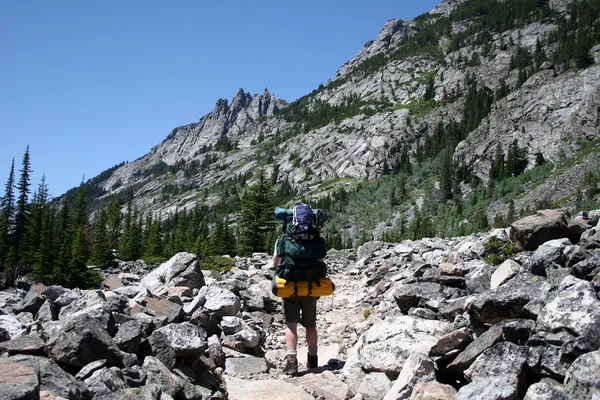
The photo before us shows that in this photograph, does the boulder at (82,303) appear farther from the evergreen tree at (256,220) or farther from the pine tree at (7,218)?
the pine tree at (7,218)

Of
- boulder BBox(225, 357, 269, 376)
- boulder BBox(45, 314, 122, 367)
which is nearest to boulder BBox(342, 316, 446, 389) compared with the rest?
boulder BBox(225, 357, 269, 376)

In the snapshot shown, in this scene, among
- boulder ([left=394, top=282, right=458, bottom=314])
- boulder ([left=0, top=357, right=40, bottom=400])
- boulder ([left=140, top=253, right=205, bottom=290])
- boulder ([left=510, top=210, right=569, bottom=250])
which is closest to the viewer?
boulder ([left=0, top=357, right=40, bottom=400])

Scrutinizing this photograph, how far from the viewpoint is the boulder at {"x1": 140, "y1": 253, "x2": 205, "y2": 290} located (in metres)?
10.1

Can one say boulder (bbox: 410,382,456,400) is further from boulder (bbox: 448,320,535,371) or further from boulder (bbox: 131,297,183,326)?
boulder (bbox: 131,297,183,326)

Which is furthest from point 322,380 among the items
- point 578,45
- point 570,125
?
point 578,45

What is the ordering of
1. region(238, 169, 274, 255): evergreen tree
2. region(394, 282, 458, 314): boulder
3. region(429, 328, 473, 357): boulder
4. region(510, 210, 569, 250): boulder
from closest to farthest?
region(429, 328, 473, 357): boulder
region(394, 282, 458, 314): boulder
region(510, 210, 569, 250): boulder
region(238, 169, 274, 255): evergreen tree

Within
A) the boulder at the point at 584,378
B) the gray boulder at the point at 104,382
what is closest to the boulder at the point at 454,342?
the boulder at the point at 584,378

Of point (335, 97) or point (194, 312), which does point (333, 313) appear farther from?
point (335, 97)

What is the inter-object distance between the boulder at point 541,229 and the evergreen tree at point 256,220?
26950 millimetres

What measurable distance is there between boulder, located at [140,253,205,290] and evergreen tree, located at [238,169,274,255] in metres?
22.7

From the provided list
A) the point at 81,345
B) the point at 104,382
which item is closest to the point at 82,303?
the point at 81,345

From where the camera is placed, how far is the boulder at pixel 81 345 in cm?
429

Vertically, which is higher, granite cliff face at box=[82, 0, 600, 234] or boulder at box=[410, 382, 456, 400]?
granite cliff face at box=[82, 0, 600, 234]

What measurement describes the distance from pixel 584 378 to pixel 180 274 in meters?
8.95
